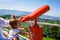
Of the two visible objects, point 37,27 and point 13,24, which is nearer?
point 37,27

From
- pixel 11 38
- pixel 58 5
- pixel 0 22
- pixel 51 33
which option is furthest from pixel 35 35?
pixel 58 5

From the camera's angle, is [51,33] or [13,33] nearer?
[13,33]

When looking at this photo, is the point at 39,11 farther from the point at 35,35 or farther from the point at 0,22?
the point at 0,22

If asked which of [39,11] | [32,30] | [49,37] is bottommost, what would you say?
[49,37]

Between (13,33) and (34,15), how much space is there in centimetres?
51

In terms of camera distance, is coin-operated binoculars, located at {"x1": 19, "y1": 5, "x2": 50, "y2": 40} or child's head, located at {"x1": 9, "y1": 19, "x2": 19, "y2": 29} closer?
coin-operated binoculars, located at {"x1": 19, "y1": 5, "x2": 50, "y2": 40}

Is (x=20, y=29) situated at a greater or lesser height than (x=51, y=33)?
greater

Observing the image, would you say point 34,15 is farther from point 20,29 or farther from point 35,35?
point 20,29

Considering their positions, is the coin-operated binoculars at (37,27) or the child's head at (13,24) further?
the child's head at (13,24)

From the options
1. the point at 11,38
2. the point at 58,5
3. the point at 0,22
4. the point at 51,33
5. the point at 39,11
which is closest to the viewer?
the point at 39,11

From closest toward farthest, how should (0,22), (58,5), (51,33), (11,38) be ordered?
(11,38) → (0,22) → (51,33) → (58,5)

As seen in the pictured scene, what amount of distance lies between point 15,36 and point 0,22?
0.91ft

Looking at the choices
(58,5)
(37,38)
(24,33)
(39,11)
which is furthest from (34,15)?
(58,5)

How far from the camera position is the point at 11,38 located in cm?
167
